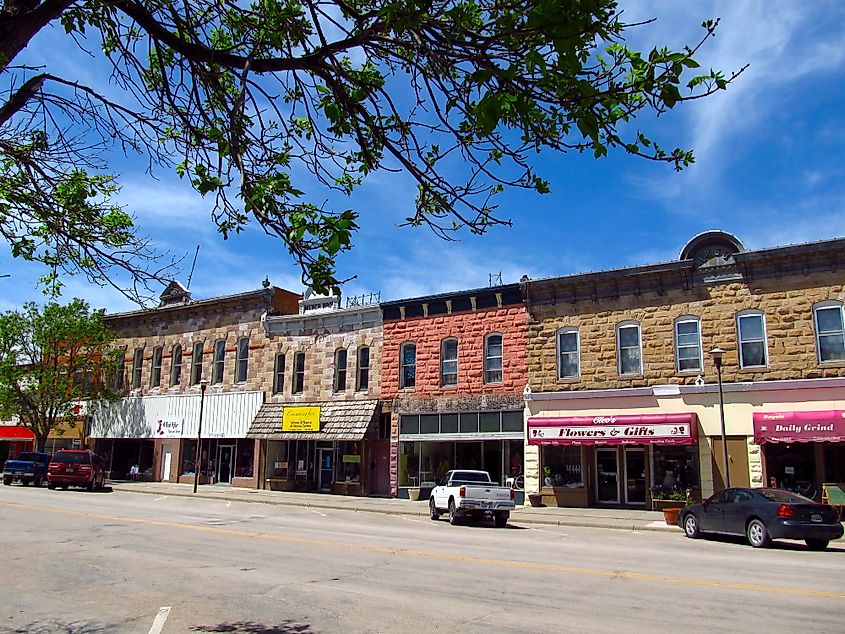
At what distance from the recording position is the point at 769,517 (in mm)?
16438

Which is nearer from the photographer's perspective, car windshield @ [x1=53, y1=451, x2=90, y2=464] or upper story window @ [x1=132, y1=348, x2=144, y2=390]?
car windshield @ [x1=53, y1=451, x2=90, y2=464]

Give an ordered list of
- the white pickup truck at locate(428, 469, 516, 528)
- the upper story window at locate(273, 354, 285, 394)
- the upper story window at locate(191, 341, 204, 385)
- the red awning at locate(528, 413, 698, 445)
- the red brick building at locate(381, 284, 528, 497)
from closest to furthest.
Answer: the white pickup truck at locate(428, 469, 516, 528) → the red awning at locate(528, 413, 698, 445) → the red brick building at locate(381, 284, 528, 497) → the upper story window at locate(273, 354, 285, 394) → the upper story window at locate(191, 341, 204, 385)

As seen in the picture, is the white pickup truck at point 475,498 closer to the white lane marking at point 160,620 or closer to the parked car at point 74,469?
the white lane marking at point 160,620

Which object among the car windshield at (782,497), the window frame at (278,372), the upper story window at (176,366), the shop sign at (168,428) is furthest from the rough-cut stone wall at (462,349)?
the upper story window at (176,366)

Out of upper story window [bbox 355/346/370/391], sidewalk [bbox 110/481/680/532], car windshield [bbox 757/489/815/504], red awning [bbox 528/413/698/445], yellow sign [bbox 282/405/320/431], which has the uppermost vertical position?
upper story window [bbox 355/346/370/391]

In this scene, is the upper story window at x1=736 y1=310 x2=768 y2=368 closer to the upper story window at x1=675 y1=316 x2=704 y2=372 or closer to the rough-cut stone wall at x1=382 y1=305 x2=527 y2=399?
the upper story window at x1=675 y1=316 x2=704 y2=372

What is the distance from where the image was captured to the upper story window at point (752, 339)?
24.3m

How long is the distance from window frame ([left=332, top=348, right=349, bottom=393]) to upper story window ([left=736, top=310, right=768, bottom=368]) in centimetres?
1678

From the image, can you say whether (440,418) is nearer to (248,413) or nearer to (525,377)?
(525,377)

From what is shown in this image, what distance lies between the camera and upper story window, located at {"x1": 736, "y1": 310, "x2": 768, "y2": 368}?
79.8 ft

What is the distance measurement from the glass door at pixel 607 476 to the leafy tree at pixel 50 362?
85.1ft

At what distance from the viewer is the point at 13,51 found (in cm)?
540

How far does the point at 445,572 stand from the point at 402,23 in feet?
29.5

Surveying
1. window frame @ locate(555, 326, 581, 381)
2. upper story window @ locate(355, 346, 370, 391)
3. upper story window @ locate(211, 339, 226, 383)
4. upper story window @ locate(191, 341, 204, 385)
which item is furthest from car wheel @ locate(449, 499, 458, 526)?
upper story window @ locate(191, 341, 204, 385)
